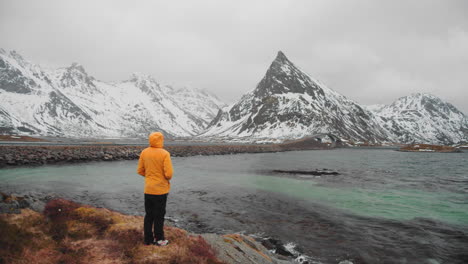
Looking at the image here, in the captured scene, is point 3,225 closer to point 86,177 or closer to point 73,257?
point 73,257

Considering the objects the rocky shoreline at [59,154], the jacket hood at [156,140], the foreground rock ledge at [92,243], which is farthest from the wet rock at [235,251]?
the rocky shoreline at [59,154]

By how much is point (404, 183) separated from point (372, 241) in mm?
27658

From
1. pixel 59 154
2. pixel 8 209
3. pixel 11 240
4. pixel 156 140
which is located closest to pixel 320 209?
pixel 156 140

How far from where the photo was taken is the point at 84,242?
966cm

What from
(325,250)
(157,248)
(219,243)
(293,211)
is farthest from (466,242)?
(157,248)

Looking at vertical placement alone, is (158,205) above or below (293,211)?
above

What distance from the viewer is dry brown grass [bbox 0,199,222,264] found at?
831 centimetres

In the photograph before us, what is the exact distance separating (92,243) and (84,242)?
34cm

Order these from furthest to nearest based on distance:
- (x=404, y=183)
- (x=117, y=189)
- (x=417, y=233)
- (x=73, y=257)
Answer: (x=404, y=183) → (x=117, y=189) → (x=417, y=233) → (x=73, y=257)

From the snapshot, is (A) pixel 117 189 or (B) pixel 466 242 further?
Answer: (A) pixel 117 189

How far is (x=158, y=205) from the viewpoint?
31.6 ft

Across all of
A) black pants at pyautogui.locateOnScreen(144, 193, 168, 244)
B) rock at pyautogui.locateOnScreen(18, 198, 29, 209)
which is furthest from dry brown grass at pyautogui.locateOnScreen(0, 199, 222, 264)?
rock at pyautogui.locateOnScreen(18, 198, 29, 209)

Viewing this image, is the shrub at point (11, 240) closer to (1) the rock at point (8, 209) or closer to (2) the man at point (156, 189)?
(1) the rock at point (8, 209)

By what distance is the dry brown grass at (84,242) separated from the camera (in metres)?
8.31
